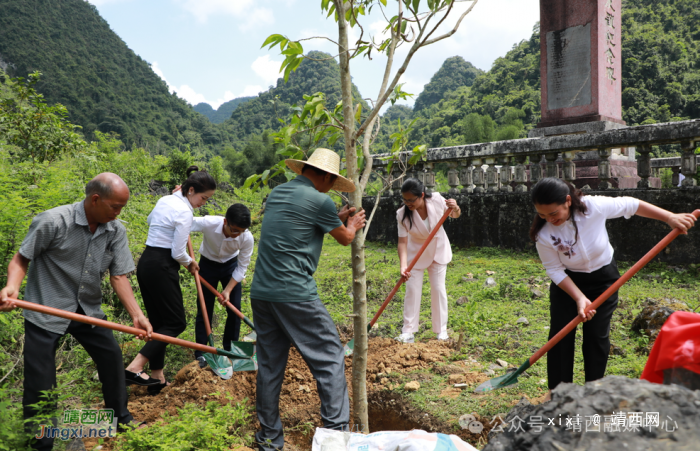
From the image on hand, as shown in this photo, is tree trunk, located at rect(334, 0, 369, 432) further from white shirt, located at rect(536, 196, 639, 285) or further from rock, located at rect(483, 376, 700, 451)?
rock, located at rect(483, 376, 700, 451)

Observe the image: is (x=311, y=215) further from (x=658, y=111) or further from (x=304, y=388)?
(x=658, y=111)

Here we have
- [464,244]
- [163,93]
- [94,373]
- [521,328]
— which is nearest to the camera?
[94,373]

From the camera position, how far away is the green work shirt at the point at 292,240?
2768 mm

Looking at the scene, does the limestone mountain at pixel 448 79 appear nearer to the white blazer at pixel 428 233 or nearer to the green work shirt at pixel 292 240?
the white blazer at pixel 428 233

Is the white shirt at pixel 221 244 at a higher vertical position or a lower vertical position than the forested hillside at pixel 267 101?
lower

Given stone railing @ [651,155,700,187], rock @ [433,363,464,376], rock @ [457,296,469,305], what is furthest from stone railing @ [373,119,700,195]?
rock @ [433,363,464,376]

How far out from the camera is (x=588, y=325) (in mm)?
2961

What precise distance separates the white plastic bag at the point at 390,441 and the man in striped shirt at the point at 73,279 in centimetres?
143

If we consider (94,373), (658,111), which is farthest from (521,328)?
(658,111)

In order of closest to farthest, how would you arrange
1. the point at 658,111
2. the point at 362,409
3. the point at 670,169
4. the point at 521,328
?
the point at 362,409, the point at 521,328, the point at 670,169, the point at 658,111

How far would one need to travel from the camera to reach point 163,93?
45969 mm

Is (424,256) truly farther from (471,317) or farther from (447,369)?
(447,369)

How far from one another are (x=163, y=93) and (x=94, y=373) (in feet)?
157

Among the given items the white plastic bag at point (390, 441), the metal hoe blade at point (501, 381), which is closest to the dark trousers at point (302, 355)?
the white plastic bag at point (390, 441)
